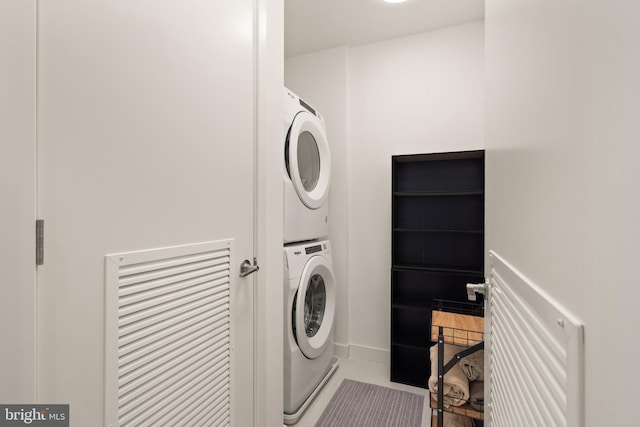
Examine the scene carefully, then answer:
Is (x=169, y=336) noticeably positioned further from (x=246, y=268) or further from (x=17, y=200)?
(x=17, y=200)

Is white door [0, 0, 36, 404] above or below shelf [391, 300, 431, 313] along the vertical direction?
above

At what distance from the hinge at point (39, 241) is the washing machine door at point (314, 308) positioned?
120 cm

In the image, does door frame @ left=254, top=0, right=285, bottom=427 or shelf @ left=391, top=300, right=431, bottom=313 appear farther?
shelf @ left=391, top=300, right=431, bottom=313

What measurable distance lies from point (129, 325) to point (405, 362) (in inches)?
79.6

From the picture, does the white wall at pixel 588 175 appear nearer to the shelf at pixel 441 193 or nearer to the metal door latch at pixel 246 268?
the metal door latch at pixel 246 268

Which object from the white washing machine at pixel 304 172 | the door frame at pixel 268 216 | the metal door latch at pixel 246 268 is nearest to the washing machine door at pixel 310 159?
the white washing machine at pixel 304 172

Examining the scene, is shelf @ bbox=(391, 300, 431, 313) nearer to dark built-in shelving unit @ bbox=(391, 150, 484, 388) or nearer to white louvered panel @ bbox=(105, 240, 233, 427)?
dark built-in shelving unit @ bbox=(391, 150, 484, 388)

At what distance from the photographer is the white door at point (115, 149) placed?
63 cm

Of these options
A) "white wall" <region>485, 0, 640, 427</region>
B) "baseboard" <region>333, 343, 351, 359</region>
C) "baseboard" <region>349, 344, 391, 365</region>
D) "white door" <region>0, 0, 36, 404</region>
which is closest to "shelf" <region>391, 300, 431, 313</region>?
"baseboard" <region>349, 344, 391, 365</region>

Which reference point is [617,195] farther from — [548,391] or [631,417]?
[548,391]

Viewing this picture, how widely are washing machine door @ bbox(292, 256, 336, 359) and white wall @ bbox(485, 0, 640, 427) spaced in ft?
4.25

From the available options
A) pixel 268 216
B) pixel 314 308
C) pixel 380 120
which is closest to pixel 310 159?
pixel 380 120

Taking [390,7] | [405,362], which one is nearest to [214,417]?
[405,362]

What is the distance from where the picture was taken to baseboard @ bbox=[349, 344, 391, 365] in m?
2.35
